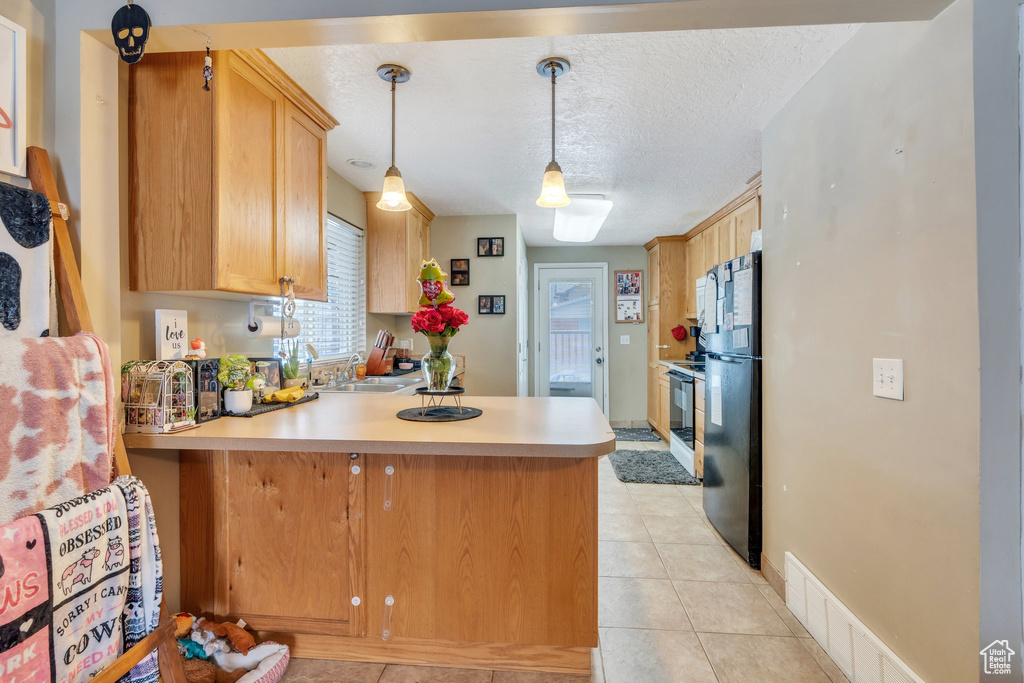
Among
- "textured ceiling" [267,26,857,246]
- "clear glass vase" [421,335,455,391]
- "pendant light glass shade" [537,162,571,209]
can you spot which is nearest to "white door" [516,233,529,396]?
→ "textured ceiling" [267,26,857,246]

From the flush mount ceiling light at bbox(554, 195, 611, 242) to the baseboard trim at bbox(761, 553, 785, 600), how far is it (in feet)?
8.36

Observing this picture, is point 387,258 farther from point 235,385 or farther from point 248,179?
point 235,385

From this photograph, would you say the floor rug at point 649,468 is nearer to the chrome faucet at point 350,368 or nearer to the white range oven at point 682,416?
the white range oven at point 682,416

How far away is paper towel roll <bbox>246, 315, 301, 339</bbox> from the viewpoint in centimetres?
212

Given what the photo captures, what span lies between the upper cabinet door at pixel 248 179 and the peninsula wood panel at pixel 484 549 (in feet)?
2.86

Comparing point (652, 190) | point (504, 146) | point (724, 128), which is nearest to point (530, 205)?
point (652, 190)

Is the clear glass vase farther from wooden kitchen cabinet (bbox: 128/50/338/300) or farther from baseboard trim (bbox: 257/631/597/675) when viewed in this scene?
baseboard trim (bbox: 257/631/597/675)

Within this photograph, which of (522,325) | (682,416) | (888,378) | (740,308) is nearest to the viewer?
(888,378)

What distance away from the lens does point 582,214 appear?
3781mm

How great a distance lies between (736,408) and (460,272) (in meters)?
2.71

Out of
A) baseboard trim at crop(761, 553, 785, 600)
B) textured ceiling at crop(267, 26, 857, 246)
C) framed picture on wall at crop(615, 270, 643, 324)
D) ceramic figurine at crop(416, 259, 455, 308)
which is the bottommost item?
baseboard trim at crop(761, 553, 785, 600)

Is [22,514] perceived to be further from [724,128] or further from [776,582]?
[724,128]

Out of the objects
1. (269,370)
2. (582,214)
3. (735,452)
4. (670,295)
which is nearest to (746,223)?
(582,214)

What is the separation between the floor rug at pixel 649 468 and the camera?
382 cm
